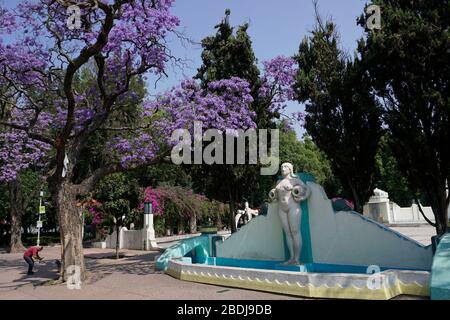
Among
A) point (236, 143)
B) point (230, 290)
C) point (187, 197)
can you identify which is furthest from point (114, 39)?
point (187, 197)

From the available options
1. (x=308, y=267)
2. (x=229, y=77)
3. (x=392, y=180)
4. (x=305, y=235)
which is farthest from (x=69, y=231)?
(x=392, y=180)

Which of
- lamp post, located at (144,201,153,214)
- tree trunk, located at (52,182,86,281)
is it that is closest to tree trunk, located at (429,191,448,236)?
tree trunk, located at (52,182,86,281)

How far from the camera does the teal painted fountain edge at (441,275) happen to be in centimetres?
639

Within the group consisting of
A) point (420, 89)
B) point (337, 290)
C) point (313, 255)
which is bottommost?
point (337, 290)

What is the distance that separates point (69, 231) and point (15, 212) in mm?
15377

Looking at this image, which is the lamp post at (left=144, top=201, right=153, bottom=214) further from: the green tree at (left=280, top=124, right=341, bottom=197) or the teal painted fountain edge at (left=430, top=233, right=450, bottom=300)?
the teal painted fountain edge at (left=430, top=233, right=450, bottom=300)

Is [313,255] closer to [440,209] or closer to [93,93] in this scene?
[440,209]

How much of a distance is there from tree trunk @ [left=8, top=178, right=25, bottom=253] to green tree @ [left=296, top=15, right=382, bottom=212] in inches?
721

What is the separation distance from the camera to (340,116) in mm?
13375

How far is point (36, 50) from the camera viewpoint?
13.0 meters

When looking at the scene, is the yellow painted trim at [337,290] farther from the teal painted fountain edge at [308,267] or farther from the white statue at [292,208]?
the white statue at [292,208]

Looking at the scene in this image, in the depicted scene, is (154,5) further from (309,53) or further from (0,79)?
(0,79)

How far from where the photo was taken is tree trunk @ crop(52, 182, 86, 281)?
435 inches

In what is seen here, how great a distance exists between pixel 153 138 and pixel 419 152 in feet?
29.2
